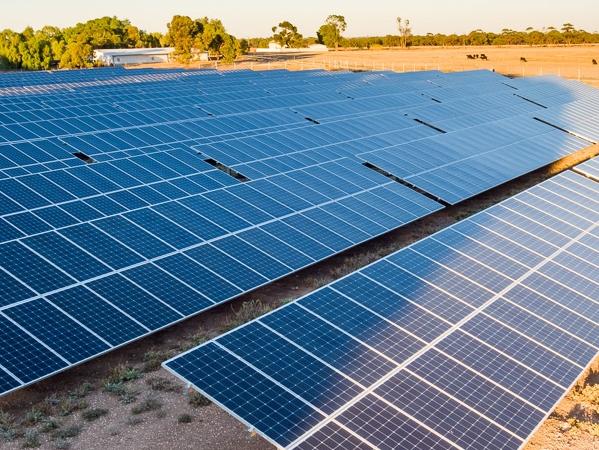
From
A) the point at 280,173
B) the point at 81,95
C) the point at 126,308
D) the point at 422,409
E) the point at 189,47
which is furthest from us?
the point at 189,47

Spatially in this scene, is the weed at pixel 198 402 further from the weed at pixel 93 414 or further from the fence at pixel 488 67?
the fence at pixel 488 67

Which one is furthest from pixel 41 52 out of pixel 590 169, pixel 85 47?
pixel 590 169

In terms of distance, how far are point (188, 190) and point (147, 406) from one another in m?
8.79

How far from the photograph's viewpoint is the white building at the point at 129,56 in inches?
4299

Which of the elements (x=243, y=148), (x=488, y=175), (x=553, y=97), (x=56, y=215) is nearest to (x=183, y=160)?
(x=243, y=148)

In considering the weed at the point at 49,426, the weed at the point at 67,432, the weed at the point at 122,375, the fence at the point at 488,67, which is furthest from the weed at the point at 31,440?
the fence at the point at 488,67

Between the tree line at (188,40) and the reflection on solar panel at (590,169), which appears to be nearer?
the reflection on solar panel at (590,169)

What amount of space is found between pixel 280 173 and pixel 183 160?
146 inches

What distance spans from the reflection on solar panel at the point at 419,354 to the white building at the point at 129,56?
105043 millimetres

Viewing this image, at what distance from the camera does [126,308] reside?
1354 cm

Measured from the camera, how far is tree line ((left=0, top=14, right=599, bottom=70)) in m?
99.8

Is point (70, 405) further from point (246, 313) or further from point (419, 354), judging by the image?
point (419, 354)

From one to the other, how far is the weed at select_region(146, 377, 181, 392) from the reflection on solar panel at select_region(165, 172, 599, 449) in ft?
11.1

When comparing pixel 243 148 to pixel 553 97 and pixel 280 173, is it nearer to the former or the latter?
pixel 280 173
